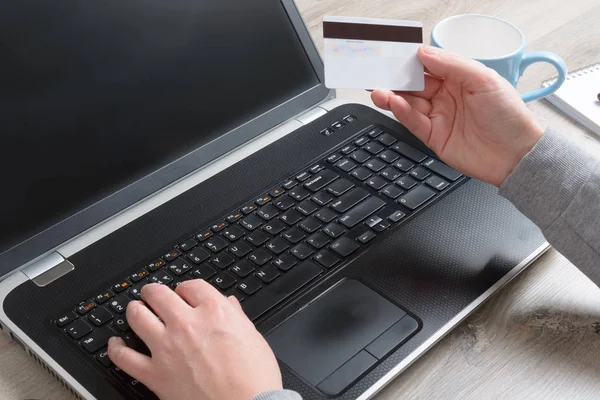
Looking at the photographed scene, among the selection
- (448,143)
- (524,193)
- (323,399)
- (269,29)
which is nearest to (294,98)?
(269,29)

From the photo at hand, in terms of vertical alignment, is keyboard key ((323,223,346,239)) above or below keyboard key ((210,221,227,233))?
below

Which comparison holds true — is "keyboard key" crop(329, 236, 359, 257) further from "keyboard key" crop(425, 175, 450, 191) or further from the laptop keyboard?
"keyboard key" crop(425, 175, 450, 191)

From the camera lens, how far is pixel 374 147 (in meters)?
0.92

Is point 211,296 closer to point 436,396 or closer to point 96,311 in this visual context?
point 96,311

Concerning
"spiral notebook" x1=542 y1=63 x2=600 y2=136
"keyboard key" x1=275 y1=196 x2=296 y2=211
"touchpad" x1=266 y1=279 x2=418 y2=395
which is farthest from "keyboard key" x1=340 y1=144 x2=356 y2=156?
"spiral notebook" x1=542 y1=63 x2=600 y2=136

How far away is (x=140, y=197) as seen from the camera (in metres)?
0.87

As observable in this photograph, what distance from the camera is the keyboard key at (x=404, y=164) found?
2.93 feet

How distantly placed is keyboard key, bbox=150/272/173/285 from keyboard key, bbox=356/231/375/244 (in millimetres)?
204

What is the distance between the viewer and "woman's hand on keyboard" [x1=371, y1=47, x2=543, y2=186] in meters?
0.83

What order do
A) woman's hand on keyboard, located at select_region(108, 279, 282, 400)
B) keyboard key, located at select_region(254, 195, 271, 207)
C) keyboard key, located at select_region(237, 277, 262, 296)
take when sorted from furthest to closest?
keyboard key, located at select_region(254, 195, 271, 207) → keyboard key, located at select_region(237, 277, 262, 296) → woman's hand on keyboard, located at select_region(108, 279, 282, 400)

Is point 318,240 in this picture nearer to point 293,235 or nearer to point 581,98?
point 293,235

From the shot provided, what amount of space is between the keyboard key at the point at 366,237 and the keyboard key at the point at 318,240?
36 millimetres

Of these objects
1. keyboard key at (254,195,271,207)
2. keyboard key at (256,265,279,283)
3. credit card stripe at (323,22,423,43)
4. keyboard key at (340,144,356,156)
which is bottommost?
keyboard key at (256,265,279,283)

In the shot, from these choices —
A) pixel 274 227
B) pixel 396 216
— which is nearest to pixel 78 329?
pixel 274 227
